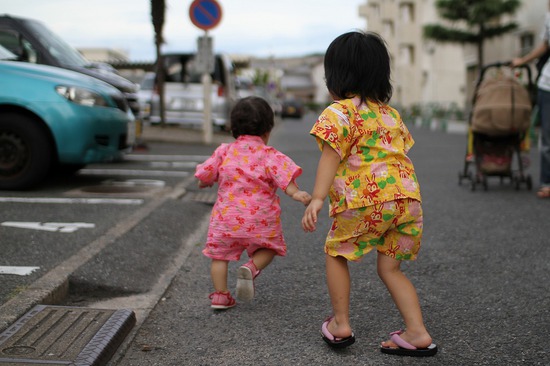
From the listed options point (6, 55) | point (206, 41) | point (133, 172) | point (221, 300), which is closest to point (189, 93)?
point (206, 41)

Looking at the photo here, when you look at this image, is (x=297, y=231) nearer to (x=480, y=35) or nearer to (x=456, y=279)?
(x=456, y=279)

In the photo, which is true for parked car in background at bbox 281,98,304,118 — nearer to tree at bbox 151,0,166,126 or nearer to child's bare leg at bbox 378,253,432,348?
tree at bbox 151,0,166,126

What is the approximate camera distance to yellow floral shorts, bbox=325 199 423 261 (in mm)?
2672

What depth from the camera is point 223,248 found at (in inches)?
133

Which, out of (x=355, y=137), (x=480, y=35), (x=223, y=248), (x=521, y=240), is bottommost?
(x=521, y=240)

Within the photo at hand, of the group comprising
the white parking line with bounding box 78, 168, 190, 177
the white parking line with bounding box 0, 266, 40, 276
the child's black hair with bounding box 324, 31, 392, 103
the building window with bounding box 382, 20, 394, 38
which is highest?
the building window with bounding box 382, 20, 394, 38

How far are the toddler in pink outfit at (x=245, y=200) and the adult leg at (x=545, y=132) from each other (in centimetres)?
427

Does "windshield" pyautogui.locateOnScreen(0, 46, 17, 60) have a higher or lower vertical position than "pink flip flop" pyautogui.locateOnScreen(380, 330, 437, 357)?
higher

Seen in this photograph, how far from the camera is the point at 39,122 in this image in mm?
6543

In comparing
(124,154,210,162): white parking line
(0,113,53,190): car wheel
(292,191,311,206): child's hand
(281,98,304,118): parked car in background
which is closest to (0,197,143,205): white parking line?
(0,113,53,190): car wheel

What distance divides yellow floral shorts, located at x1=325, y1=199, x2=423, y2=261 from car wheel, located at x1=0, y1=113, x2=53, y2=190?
14.3 ft

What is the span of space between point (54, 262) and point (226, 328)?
1286 mm

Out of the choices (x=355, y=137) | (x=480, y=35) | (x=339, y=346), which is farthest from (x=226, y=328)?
(x=480, y=35)

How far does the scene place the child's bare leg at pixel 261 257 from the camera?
339cm
